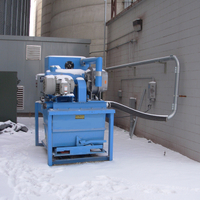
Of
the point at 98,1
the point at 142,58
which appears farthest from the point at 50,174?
the point at 98,1

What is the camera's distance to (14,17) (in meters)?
14.3

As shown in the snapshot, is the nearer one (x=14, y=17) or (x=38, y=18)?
(x=14, y=17)

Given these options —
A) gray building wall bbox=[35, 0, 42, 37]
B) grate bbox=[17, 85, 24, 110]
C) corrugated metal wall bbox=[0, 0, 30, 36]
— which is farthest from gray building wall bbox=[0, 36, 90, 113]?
gray building wall bbox=[35, 0, 42, 37]

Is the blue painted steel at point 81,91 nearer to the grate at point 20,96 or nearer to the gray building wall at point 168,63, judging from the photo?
the gray building wall at point 168,63

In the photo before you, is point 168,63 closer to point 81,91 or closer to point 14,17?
point 81,91

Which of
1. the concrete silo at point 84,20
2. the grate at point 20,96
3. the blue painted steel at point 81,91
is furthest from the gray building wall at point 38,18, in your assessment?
the blue painted steel at point 81,91

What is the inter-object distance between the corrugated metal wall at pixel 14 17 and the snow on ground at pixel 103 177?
8.88 metres

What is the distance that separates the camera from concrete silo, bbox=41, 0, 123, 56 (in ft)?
40.6

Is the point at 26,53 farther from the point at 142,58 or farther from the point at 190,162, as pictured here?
the point at 190,162

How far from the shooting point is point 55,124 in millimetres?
4301

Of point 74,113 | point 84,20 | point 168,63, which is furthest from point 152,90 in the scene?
point 84,20

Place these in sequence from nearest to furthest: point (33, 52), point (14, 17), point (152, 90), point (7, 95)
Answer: point (152, 90)
point (7, 95)
point (33, 52)
point (14, 17)

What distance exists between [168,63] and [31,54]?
5.38m

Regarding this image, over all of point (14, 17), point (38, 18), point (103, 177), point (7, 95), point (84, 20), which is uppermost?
point (38, 18)
